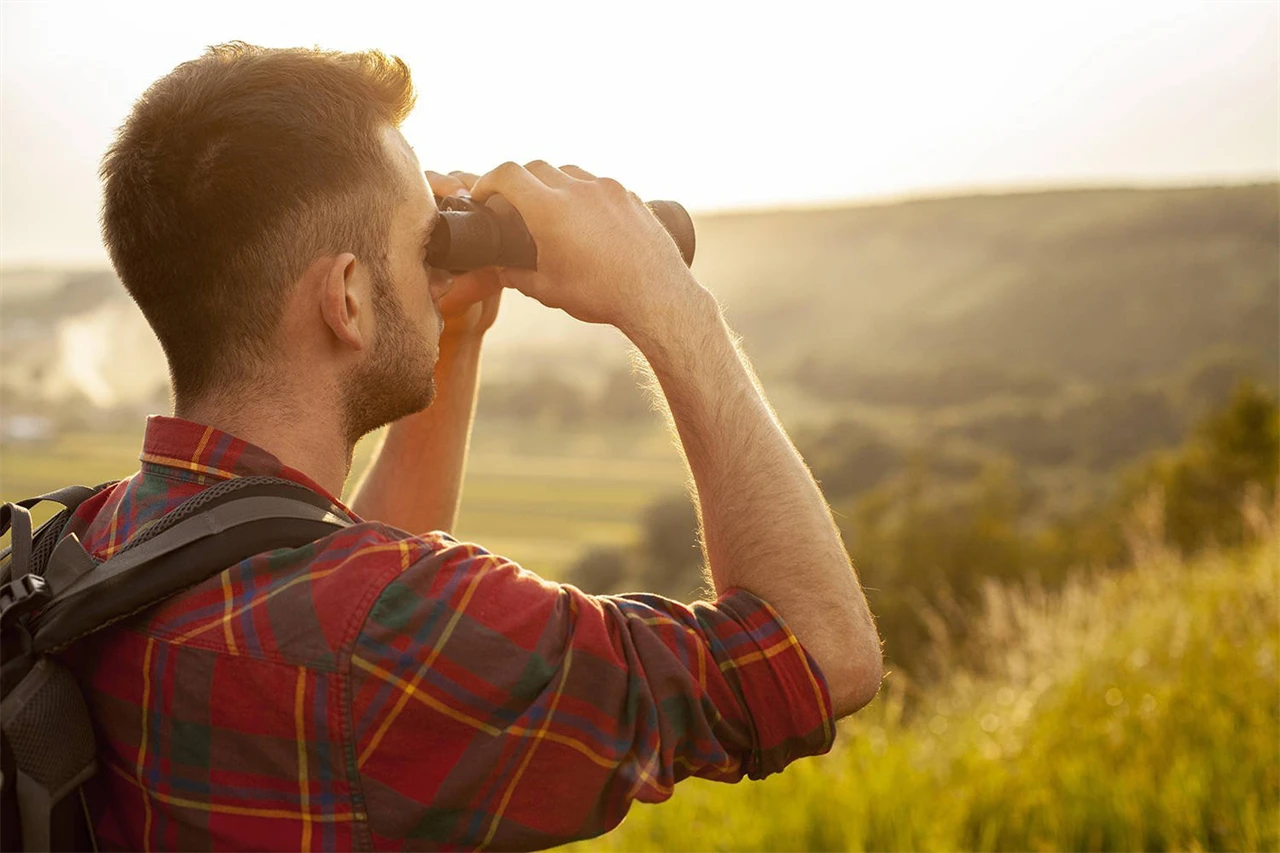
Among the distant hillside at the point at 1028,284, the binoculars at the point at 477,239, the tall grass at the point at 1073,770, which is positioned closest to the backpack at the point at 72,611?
the binoculars at the point at 477,239

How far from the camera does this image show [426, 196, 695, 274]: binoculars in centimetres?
173

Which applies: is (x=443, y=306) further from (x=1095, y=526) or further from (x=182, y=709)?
(x=1095, y=526)

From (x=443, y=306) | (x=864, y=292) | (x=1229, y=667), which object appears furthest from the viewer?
(x=864, y=292)

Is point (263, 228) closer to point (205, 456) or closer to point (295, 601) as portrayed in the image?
point (205, 456)

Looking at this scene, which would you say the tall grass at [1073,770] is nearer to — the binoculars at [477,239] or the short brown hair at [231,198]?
the binoculars at [477,239]

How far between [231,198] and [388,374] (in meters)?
0.33

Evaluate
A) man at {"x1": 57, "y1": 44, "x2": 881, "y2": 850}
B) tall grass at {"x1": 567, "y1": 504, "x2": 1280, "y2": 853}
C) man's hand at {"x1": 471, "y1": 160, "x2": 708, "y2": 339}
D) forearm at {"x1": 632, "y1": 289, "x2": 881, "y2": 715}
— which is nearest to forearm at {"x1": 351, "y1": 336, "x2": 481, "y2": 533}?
man at {"x1": 57, "y1": 44, "x2": 881, "y2": 850}

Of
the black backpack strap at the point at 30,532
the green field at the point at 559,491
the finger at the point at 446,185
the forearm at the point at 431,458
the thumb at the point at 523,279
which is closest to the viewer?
the black backpack strap at the point at 30,532

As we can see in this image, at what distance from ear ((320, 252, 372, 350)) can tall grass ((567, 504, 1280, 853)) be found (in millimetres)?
2817

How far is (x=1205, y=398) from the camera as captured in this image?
50.8 meters

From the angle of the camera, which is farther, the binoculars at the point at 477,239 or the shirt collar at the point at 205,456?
the binoculars at the point at 477,239

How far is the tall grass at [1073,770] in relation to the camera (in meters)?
3.71

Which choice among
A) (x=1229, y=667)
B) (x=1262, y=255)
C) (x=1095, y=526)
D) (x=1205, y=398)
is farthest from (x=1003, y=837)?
(x=1262, y=255)

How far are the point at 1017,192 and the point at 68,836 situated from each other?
2922 inches
